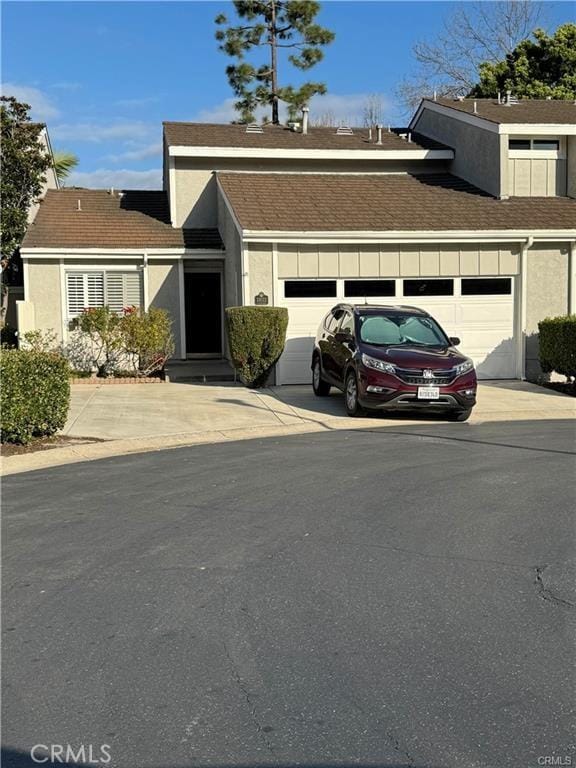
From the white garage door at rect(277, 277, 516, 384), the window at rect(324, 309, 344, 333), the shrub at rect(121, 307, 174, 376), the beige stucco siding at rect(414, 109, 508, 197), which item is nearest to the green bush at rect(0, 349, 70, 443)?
the window at rect(324, 309, 344, 333)

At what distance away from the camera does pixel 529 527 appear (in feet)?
21.1

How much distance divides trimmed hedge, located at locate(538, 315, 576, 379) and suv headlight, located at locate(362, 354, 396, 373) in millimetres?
5187

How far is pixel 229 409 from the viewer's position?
13445 millimetres

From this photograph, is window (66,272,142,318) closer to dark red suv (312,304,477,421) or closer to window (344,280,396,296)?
window (344,280,396,296)

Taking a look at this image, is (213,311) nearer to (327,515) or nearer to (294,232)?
(294,232)

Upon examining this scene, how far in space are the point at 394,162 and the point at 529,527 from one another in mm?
17484

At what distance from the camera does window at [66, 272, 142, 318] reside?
18.8 metres

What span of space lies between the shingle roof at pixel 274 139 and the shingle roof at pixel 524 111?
51.2 inches

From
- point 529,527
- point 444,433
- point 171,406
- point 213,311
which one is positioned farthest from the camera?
point 213,311

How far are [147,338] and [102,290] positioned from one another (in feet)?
8.08

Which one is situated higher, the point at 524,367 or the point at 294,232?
the point at 294,232

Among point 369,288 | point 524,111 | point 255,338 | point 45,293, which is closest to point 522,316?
point 369,288

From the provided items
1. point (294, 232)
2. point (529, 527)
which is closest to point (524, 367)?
point (294, 232)

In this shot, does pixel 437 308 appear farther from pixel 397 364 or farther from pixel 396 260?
pixel 397 364
